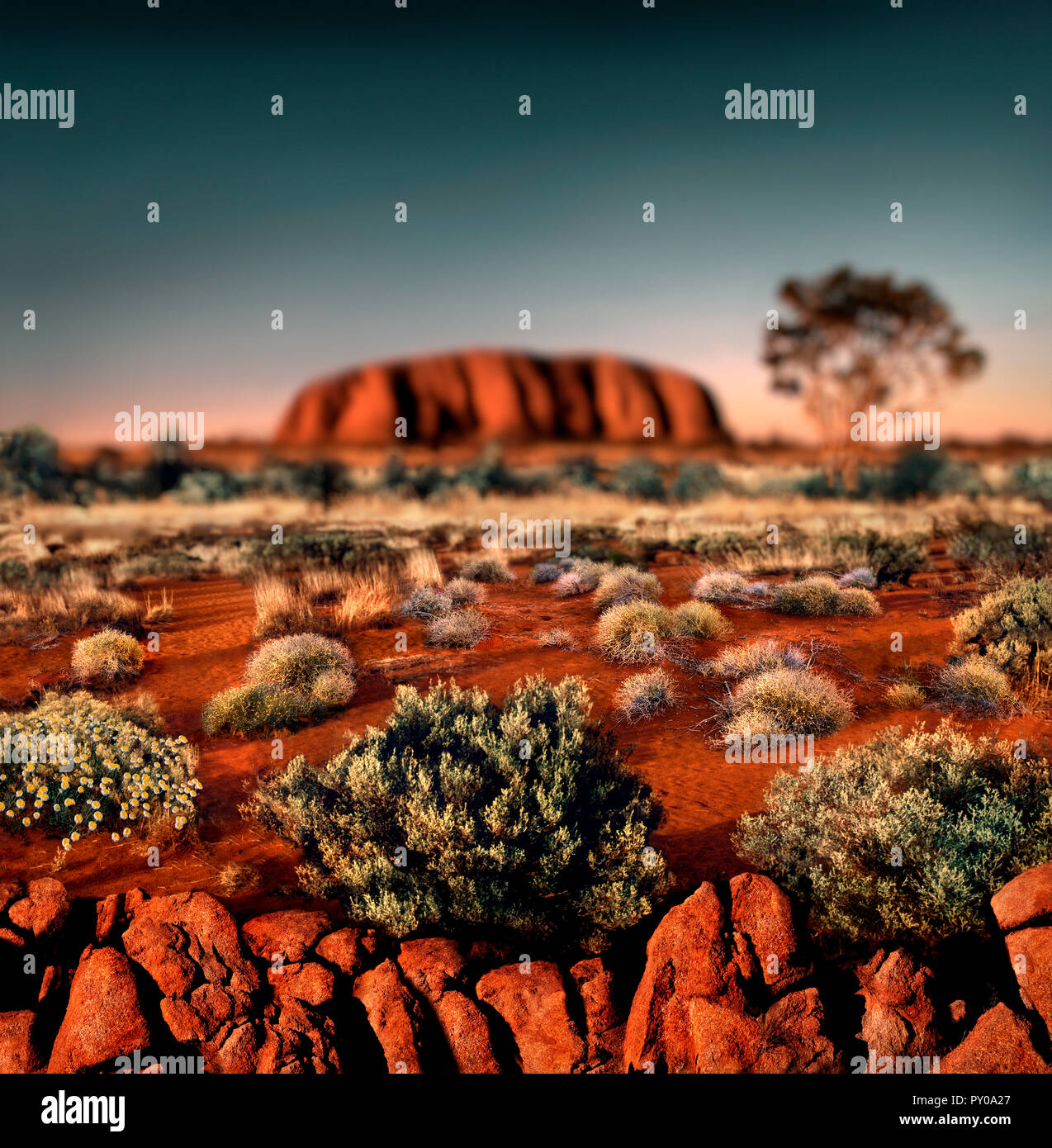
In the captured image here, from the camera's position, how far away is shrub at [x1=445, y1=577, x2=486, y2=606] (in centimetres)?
1278

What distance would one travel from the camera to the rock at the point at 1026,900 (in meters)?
4.02

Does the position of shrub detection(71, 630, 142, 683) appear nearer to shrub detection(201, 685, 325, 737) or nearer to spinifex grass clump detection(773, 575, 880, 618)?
shrub detection(201, 685, 325, 737)

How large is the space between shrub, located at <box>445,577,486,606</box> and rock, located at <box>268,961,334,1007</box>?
838 cm

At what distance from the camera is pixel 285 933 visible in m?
4.40

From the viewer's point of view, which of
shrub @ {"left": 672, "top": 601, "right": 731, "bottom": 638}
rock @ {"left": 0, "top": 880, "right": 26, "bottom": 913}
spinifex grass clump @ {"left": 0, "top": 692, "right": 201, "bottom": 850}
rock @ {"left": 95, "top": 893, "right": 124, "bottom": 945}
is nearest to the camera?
rock @ {"left": 95, "top": 893, "right": 124, "bottom": 945}

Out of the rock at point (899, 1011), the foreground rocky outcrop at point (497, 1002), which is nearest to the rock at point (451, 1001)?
the foreground rocky outcrop at point (497, 1002)

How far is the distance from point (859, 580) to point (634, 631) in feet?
17.0

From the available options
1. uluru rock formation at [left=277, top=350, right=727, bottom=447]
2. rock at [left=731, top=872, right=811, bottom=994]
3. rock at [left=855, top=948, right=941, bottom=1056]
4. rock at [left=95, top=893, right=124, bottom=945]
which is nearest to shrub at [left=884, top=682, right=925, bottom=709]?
rock at [left=731, top=872, right=811, bottom=994]

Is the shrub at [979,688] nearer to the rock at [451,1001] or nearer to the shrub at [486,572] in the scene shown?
the rock at [451,1001]

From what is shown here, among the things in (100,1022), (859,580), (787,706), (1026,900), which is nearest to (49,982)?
(100,1022)

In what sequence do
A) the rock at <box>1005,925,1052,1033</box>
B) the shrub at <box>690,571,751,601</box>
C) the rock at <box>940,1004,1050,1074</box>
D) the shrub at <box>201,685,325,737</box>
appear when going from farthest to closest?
the shrub at <box>690,571,751,601</box> < the shrub at <box>201,685,325,737</box> < the rock at <box>1005,925,1052,1033</box> < the rock at <box>940,1004,1050,1074</box>

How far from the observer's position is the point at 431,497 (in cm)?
2992

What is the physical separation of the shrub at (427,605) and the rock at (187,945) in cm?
749
